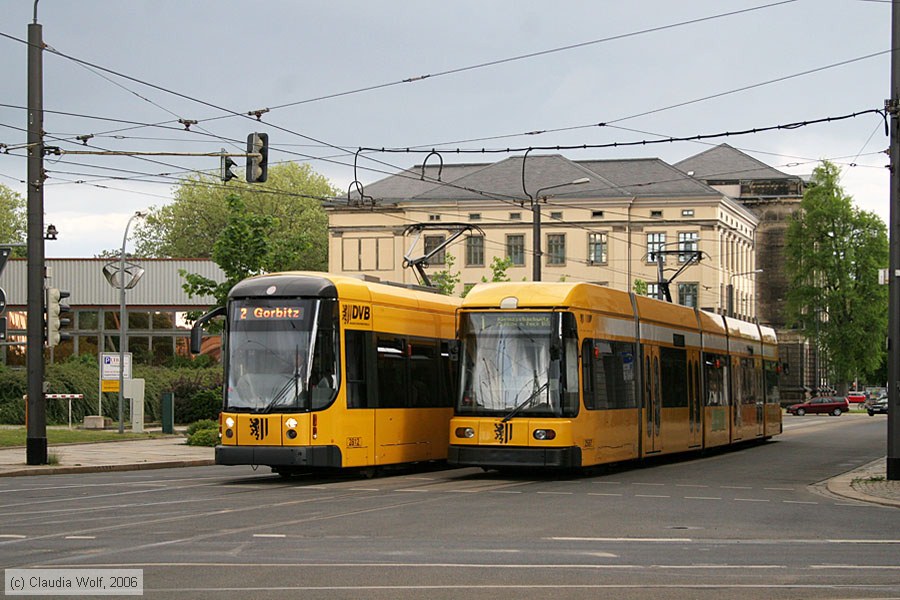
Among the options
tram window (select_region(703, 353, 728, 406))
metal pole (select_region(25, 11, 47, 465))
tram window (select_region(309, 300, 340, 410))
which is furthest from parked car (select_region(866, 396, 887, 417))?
tram window (select_region(309, 300, 340, 410))

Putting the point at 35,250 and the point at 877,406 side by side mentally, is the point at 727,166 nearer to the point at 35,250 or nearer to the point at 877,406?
the point at 877,406

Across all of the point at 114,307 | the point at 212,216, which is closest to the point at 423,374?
the point at 114,307

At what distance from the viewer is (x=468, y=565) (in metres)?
11.7

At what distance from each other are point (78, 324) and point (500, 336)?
4899 centimetres

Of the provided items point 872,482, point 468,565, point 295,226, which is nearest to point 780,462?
point 872,482

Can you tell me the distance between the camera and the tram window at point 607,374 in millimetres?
22453

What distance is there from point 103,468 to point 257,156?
22.2ft

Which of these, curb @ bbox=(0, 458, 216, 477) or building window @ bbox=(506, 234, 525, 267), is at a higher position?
building window @ bbox=(506, 234, 525, 267)

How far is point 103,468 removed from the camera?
26578mm

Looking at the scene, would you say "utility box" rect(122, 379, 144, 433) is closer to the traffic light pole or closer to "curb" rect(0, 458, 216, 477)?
"curb" rect(0, 458, 216, 477)

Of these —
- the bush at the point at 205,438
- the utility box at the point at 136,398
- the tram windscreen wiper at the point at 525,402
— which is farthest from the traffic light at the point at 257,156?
the utility box at the point at 136,398

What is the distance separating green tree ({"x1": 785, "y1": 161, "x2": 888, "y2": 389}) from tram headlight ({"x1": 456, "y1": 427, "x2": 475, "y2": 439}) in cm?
8080

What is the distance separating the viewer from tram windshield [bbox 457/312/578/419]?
21.8 meters

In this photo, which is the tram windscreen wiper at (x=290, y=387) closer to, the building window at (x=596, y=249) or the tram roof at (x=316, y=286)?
the tram roof at (x=316, y=286)
